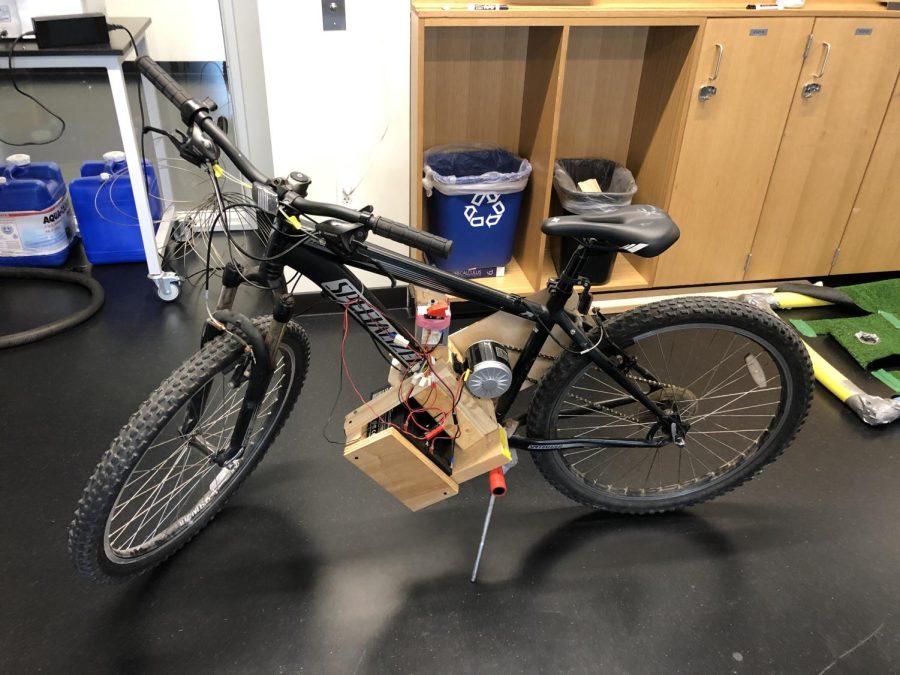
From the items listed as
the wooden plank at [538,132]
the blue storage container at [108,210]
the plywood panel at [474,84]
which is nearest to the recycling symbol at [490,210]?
the wooden plank at [538,132]

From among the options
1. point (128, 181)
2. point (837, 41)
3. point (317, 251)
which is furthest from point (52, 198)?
point (837, 41)

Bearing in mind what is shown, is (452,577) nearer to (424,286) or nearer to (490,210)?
(424,286)

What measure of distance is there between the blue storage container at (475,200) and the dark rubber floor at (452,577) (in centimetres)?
82

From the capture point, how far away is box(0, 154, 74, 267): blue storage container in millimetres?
2707

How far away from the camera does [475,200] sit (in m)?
2.43

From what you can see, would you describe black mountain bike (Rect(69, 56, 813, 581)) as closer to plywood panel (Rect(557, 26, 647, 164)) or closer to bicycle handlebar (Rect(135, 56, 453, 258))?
bicycle handlebar (Rect(135, 56, 453, 258))

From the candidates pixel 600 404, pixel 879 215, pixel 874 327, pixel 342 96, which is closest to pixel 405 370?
pixel 600 404

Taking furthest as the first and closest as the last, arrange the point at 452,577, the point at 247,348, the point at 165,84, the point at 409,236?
1. the point at 452,577
2. the point at 247,348
3. the point at 165,84
4. the point at 409,236

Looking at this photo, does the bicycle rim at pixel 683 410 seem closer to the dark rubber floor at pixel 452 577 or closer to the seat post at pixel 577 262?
the dark rubber floor at pixel 452 577

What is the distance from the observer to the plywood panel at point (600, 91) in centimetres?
253

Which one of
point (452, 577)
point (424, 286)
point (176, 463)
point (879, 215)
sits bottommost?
point (452, 577)

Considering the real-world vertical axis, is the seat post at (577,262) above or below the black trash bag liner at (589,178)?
above

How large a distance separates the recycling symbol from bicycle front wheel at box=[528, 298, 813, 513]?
685 mm

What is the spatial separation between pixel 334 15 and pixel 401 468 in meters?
1.42
